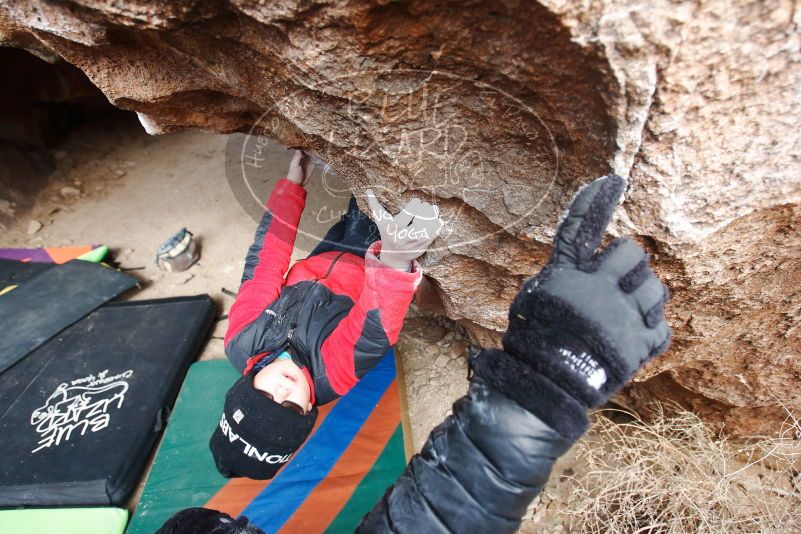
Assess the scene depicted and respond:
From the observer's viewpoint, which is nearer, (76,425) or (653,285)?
(653,285)

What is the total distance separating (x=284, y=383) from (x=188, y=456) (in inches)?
29.6

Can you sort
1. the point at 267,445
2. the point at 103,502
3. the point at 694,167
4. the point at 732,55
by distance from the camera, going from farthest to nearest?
the point at 103,502 < the point at 267,445 < the point at 694,167 < the point at 732,55

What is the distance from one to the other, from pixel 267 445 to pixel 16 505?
116 centimetres

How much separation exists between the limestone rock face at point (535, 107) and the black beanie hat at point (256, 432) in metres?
0.58

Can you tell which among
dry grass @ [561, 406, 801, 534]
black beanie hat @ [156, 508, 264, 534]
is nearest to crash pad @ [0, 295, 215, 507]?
black beanie hat @ [156, 508, 264, 534]

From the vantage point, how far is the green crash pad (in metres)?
1.66

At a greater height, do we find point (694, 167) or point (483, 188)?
point (694, 167)

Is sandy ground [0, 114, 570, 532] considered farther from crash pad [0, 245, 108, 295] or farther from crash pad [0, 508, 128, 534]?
crash pad [0, 508, 128, 534]

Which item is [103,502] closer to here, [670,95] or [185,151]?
[670,95]

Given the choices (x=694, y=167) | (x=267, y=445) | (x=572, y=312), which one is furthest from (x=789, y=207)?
(x=267, y=445)

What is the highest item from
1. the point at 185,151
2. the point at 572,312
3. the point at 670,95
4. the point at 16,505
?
the point at 670,95

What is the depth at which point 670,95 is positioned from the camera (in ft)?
2.31

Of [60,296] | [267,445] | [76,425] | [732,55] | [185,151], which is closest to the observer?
[732,55]

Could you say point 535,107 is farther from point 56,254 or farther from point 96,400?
point 56,254
